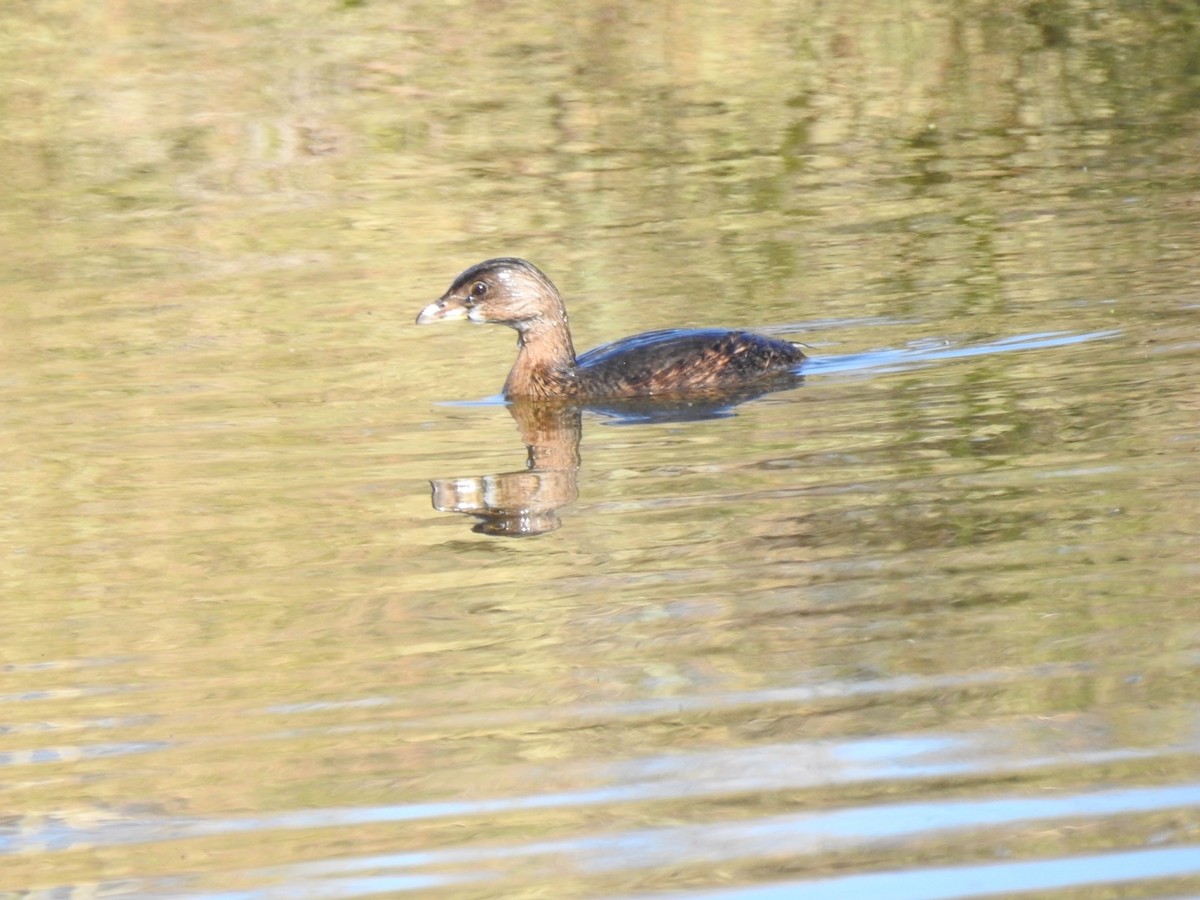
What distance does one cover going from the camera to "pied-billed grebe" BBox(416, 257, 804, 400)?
31.2 feet

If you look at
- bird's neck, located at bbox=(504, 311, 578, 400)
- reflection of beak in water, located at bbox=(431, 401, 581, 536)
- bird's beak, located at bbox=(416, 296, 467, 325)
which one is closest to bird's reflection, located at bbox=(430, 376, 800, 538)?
reflection of beak in water, located at bbox=(431, 401, 581, 536)

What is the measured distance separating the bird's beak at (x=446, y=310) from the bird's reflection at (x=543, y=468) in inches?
26.6

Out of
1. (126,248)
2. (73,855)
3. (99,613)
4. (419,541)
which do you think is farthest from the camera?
(126,248)

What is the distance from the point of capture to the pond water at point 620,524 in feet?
15.0

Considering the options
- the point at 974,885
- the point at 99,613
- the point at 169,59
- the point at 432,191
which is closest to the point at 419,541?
the point at 99,613

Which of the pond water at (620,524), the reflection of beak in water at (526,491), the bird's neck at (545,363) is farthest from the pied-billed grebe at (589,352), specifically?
the reflection of beak in water at (526,491)

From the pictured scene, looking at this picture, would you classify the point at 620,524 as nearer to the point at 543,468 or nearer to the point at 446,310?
the point at 543,468

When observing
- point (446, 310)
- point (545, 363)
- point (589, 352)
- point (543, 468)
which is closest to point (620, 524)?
point (543, 468)

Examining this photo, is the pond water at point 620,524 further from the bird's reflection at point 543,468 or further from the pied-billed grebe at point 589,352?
the pied-billed grebe at point 589,352

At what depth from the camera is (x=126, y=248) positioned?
46.8 ft

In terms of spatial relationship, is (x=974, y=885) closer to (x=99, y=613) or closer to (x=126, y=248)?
(x=99, y=613)

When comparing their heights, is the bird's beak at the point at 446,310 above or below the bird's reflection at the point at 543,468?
above

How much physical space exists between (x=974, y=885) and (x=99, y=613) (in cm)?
332

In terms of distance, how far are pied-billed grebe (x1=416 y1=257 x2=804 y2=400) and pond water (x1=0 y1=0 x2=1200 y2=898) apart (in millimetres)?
236
